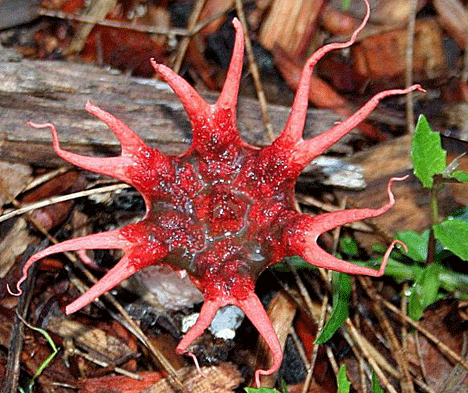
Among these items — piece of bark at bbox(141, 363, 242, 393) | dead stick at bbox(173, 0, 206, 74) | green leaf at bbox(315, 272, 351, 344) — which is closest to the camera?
green leaf at bbox(315, 272, 351, 344)

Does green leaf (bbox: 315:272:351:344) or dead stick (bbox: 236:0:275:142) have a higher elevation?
dead stick (bbox: 236:0:275:142)

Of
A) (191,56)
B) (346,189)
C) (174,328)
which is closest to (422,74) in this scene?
(346,189)

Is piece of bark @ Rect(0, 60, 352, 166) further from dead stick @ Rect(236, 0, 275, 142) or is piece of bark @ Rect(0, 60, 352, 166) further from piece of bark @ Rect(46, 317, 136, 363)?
piece of bark @ Rect(46, 317, 136, 363)

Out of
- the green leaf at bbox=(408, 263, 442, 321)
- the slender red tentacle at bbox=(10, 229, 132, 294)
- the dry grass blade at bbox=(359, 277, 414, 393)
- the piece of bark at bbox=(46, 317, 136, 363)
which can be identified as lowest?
the piece of bark at bbox=(46, 317, 136, 363)

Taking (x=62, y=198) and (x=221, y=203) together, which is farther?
(x=62, y=198)

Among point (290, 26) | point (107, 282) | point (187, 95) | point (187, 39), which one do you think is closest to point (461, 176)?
point (187, 95)

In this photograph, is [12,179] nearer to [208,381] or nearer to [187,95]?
[187,95]

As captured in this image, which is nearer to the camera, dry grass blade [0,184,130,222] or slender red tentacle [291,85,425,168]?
slender red tentacle [291,85,425,168]

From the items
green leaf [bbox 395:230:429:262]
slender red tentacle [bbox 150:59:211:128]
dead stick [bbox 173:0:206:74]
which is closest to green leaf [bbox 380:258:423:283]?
green leaf [bbox 395:230:429:262]
